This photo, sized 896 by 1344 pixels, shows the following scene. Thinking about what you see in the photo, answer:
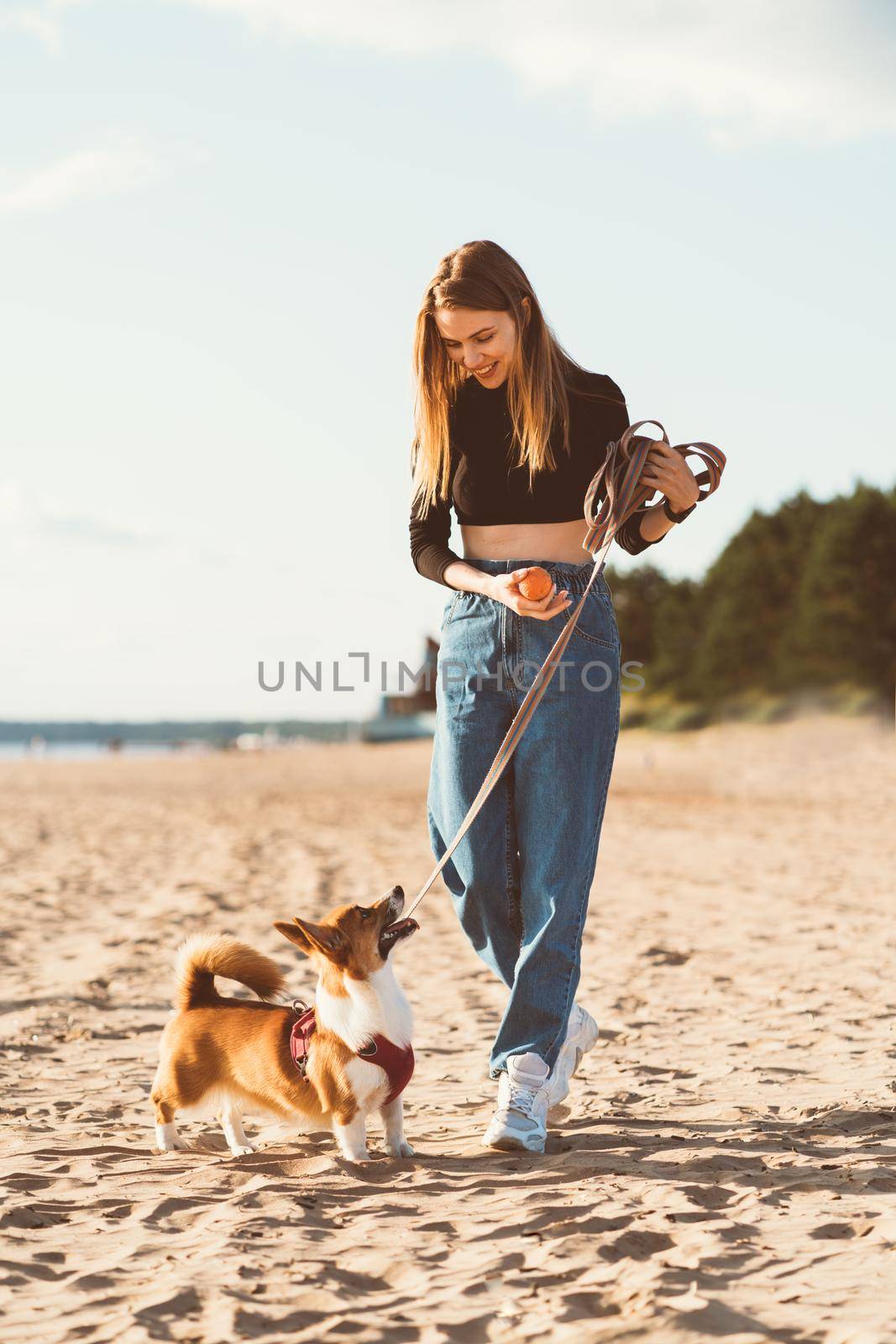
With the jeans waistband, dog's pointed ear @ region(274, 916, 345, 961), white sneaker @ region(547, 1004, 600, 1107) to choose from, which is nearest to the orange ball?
the jeans waistband

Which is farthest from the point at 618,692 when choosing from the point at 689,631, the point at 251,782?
the point at 689,631

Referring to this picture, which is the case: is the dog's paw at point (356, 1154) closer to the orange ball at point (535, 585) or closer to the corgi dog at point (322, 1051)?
the corgi dog at point (322, 1051)

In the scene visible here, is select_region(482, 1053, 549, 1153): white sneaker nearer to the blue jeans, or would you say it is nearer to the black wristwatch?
the blue jeans

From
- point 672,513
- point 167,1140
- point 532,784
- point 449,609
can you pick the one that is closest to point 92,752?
point 167,1140

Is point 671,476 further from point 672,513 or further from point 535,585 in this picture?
point 535,585

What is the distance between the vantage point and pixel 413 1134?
3.77 m

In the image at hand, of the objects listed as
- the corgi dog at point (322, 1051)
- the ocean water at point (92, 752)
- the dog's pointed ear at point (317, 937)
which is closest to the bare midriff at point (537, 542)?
the corgi dog at point (322, 1051)

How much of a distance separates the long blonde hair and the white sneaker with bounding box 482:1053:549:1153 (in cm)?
164

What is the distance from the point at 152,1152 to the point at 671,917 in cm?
553

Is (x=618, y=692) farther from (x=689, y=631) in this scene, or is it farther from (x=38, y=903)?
(x=689, y=631)

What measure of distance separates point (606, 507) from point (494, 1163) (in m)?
1.82

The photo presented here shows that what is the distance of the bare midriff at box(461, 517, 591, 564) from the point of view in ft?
11.5

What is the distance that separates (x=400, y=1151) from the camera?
136 inches

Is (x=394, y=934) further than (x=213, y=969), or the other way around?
(x=213, y=969)
